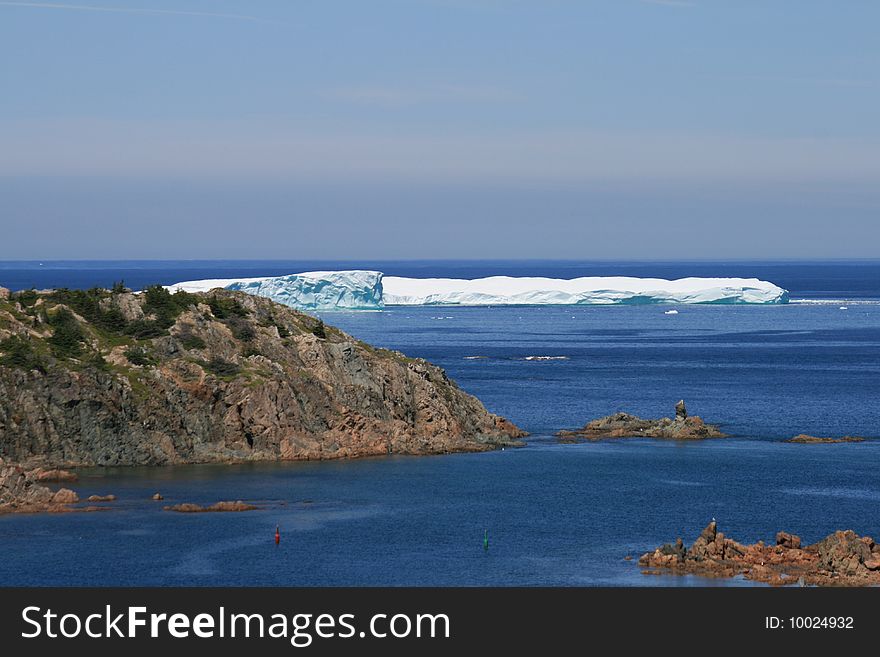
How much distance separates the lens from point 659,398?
5027 inches

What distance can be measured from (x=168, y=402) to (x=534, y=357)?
3271 inches

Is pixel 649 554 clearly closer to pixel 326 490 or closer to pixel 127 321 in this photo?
pixel 326 490

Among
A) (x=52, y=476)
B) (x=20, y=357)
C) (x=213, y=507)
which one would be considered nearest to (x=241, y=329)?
(x=20, y=357)

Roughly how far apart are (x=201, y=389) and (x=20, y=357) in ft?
37.2

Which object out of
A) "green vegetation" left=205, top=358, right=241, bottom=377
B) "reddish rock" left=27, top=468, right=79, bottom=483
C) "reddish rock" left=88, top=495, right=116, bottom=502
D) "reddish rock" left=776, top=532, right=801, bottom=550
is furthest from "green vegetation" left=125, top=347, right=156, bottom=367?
"reddish rock" left=776, top=532, right=801, bottom=550

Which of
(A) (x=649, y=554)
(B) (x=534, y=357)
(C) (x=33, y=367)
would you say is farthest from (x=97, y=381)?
(B) (x=534, y=357)

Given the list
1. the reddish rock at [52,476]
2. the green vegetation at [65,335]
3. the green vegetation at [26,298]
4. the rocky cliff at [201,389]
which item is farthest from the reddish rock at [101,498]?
the green vegetation at [26,298]

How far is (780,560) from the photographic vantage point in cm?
5834

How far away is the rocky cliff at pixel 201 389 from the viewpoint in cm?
8819

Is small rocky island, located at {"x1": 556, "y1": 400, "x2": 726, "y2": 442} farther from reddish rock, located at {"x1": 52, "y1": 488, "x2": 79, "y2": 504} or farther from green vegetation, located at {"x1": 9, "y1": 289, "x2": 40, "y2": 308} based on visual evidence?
reddish rock, located at {"x1": 52, "y1": 488, "x2": 79, "y2": 504}

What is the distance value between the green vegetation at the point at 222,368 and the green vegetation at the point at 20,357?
35.6ft

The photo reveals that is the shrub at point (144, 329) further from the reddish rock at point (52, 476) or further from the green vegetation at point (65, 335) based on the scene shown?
the reddish rock at point (52, 476)

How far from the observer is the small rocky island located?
10288 cm

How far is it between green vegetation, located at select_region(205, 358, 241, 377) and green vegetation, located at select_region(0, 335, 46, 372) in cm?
1085
